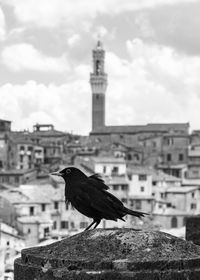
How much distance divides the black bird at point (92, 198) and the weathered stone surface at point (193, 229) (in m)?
2.63

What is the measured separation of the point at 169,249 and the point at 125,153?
110210mm

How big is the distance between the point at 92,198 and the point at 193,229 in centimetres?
307

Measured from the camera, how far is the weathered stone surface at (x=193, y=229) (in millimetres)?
7762

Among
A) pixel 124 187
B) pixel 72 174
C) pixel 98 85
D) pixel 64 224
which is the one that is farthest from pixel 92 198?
pixel 98 85

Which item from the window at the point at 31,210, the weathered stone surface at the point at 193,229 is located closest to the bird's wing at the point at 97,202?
the weathered stone surface at the point at 193,229

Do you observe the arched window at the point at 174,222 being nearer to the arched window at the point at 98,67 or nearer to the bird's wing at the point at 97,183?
the bird's wing at the point at 97,183

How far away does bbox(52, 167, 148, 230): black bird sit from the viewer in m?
4.89

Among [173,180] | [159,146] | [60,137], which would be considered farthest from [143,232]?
[60,137]

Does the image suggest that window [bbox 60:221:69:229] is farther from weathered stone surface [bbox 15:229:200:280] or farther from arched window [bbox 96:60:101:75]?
arched window [bbox 96:60:101:75]

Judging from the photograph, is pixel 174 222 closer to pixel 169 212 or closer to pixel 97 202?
pixel 169 212

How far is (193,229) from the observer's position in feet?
25.9

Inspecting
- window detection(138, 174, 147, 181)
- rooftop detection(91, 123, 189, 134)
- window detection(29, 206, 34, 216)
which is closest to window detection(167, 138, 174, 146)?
rooftop detection(91, 123, 189, 134)

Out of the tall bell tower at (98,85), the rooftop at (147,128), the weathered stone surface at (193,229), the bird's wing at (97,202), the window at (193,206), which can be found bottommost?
the window at (193,206)

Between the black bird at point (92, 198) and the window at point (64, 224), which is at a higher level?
the black bird at point (92, 198)
